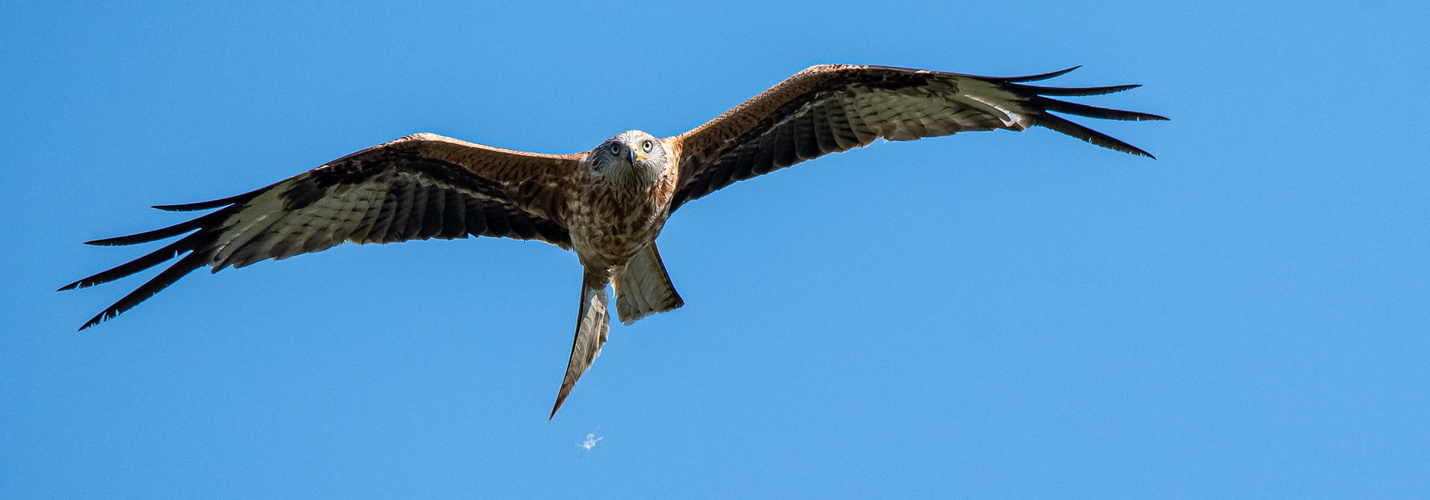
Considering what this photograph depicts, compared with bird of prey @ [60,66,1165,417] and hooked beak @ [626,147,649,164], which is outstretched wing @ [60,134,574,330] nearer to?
bird of prey @ [60,66,1165,417]

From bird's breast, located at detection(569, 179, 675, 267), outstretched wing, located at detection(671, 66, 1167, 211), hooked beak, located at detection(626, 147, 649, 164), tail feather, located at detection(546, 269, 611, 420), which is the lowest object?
tail feather, located at detection(546, 269, 611, 420)

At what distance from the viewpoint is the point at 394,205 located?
26.1 feet

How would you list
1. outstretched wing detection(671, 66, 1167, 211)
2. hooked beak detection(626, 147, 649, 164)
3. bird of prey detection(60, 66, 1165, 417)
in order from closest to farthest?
hooked beak detection(626, 147, 649, 164) < bird of prey detection(60, 66, 1165, 417) < outstretched wing detection(671, 66, 1167, 211)

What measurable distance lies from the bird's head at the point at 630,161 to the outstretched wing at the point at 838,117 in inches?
22.0

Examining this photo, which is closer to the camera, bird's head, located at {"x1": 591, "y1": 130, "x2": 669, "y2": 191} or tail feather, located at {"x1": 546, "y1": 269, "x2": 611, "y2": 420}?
bird's head, located at {"x1": 591, "y1": 130, "x2": 669, "y2": 191}

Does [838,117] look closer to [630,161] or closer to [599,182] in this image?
[630,161]

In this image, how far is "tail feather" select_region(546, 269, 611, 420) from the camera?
25.8 ft

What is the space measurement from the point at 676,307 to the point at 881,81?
7.04 feet

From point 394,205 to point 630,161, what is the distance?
188cm

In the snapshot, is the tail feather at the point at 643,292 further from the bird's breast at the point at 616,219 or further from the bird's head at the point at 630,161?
the bird's head at the point at 630,161

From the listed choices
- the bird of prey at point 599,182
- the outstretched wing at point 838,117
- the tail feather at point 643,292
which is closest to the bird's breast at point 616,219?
the bird of prey at point 599,182

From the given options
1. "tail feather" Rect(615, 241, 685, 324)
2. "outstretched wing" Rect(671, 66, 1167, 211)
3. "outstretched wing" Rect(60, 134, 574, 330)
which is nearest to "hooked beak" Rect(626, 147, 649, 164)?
"outstretched wing" Rect(60, 134, 574, 330)

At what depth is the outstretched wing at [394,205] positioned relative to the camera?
756 centimetres

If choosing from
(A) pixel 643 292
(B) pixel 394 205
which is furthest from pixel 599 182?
(B) pixel 394 205
